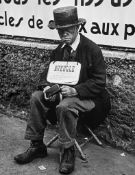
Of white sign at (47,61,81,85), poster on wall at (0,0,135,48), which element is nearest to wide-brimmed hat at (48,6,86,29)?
white sign at (47,61,81,85)

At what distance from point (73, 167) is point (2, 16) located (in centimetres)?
271

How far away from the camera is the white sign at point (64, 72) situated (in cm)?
408

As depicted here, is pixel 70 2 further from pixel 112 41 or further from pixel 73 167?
pixel 73 167

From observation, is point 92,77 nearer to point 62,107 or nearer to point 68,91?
point 68,91

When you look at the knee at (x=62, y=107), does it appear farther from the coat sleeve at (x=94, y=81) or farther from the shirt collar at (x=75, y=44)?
the shirt collar at (x=75, y=44)

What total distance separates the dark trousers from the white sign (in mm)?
228

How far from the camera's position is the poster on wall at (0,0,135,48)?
4371 mm

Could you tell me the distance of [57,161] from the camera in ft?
13.8

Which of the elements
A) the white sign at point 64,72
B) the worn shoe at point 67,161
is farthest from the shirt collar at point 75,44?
the worn shoe at point 67,161

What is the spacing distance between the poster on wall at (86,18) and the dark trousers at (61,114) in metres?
0.97

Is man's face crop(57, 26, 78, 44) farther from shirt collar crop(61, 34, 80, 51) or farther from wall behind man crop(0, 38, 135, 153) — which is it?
wall behind man crop(0, 38, 135, 153)

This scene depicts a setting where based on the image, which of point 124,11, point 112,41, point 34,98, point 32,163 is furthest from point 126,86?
point 32,163

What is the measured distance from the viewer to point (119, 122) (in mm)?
4609

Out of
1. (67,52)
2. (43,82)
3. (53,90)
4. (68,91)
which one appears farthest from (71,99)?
(67,52)
